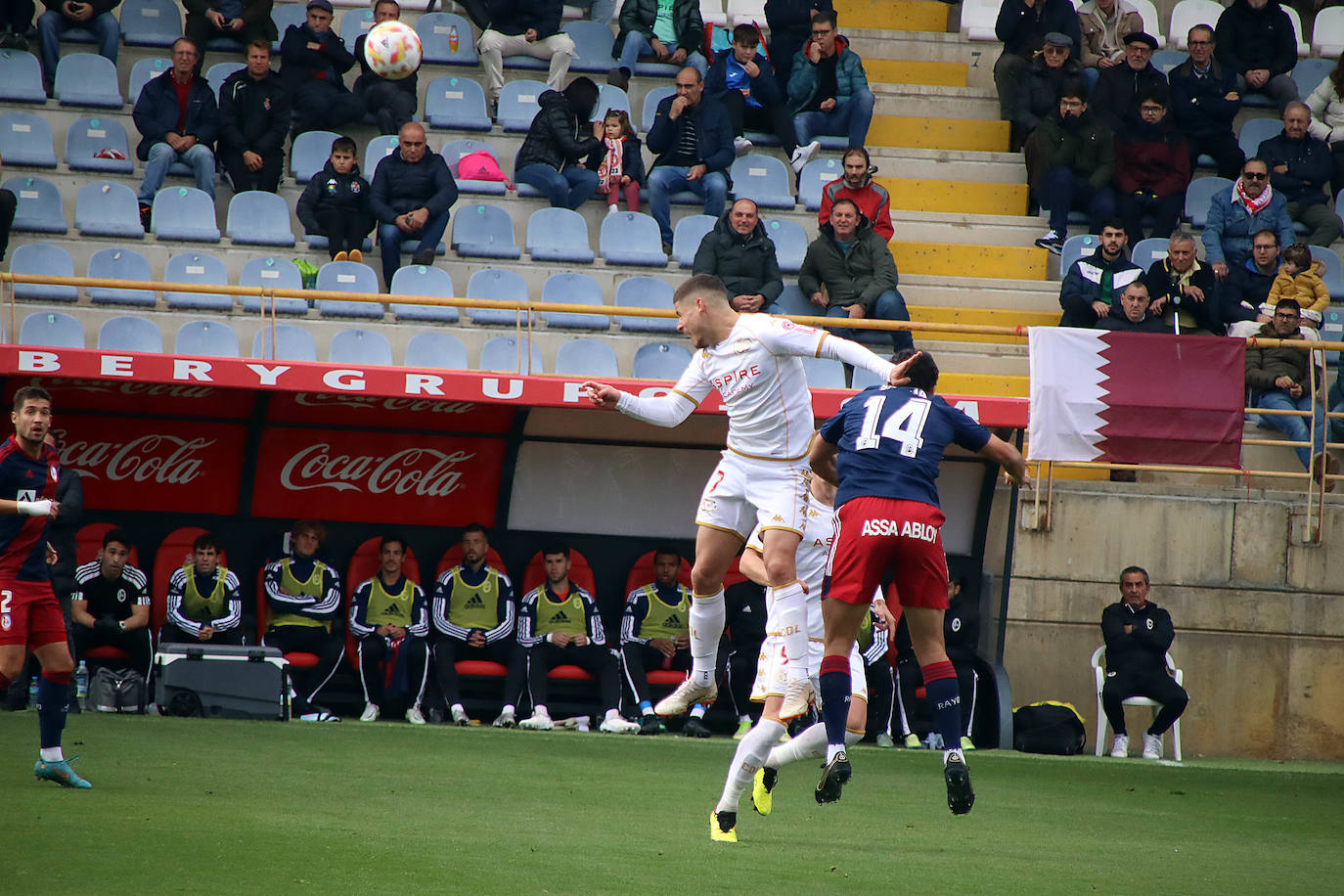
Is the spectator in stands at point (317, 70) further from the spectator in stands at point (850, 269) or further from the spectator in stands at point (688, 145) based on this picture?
the spectator in stands at point (850, 269)

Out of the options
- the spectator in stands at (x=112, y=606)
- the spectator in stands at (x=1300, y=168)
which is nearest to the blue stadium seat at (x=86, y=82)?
the spectator in stands at (x=112, y=606)

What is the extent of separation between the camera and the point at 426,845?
245 inches

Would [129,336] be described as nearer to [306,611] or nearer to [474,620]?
[306,611]

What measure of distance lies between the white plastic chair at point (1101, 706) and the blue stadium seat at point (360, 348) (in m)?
7.20

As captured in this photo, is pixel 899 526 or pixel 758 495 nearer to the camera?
pixel 899 526

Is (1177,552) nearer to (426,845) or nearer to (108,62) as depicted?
(426,845)

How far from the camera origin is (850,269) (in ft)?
48.6

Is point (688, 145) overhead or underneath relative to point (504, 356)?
overhead

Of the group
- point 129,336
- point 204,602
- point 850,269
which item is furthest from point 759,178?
point 204,602

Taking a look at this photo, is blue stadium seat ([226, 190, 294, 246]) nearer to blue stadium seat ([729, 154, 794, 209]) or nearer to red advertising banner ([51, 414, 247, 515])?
red advertising banner ([51, 414, 247, 515])

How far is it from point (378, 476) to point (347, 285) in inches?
75.3

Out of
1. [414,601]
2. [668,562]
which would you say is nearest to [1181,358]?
[668,562]

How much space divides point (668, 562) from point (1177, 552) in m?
4.84

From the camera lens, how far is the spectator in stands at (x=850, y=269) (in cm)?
1450
